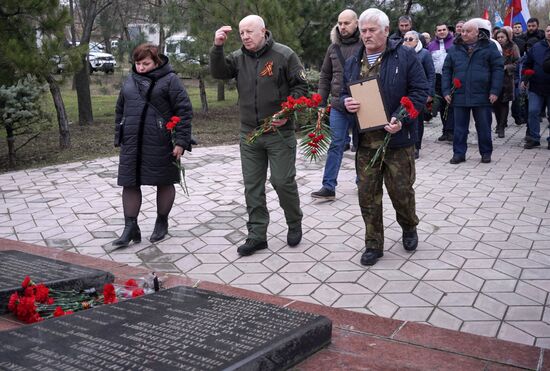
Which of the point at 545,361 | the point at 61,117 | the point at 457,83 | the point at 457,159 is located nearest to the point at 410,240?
the point at 545,361

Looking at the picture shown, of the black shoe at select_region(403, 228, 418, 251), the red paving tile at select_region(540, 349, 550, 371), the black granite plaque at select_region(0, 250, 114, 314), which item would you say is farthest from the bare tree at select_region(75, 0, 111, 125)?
the red paving tile at select_region(540, 349, 550, 371)

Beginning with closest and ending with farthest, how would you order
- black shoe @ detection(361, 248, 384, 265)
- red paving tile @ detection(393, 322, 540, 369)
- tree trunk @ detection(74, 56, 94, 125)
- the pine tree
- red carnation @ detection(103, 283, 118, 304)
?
red paving tile @ detection(393, 322, 540, 369) < red carnation @ detection(103, 283, 118, 304) < black shoe @ detection(361, 248, 384, 265) < the pine tree < tree trunk @ detection(74, 56, 94, 125)

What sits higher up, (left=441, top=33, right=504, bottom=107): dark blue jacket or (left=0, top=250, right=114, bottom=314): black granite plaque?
(left=441, top=33, right=504, bottom=107): dark blue jacket

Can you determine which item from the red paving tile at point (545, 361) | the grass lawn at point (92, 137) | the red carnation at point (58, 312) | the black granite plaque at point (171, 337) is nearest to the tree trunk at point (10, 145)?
the grass lawn at point (92, 137)

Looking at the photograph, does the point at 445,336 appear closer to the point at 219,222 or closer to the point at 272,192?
the point at 219,222

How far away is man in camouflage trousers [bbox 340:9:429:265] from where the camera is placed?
4402mm

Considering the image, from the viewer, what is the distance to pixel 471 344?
3324mm

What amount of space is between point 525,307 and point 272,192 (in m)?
3.63

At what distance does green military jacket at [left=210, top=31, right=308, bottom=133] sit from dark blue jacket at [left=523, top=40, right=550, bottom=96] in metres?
5.73

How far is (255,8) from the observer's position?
38.3 ft

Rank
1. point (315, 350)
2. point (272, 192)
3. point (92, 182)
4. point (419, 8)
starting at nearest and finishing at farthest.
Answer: point (315, 350)
point (272, 192)
point (92, 182)
point (419, 8)

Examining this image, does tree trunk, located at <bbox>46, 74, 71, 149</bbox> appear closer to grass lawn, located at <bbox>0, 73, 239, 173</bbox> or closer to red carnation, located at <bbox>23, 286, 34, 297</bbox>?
grass lawn, located at <bbox>0, 73, 239, 173</bbox>

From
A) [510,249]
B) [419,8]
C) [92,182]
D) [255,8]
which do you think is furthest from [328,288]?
[419,8]

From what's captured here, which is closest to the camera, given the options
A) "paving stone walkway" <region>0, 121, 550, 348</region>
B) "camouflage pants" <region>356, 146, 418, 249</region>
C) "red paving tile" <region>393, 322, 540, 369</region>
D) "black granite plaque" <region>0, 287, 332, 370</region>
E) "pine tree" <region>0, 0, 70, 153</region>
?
"black granite plaque" <region>0, 287, 332, 370</region>
